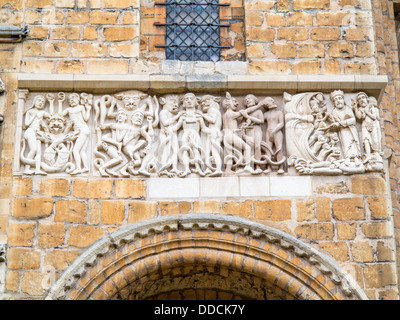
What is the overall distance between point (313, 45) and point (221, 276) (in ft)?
8.76

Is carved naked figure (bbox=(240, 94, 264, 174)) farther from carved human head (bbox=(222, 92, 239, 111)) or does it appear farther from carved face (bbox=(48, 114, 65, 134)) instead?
carved face (bbox=(48, 114, 65, 134))

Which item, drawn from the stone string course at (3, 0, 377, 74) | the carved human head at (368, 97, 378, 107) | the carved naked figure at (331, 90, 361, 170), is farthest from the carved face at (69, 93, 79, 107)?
the carved human head at (368, 97, 378, 107)

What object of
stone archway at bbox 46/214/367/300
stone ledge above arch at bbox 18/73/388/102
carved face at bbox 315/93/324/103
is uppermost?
stone ledge above arch at bbox 18/73/388/102

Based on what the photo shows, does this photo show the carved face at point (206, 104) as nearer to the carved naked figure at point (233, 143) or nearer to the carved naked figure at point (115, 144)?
the carved naked figure at point (233, 143)

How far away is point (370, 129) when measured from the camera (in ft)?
32.0

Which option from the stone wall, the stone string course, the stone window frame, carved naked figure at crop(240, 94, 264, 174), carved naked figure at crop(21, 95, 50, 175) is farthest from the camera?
the stone window frame

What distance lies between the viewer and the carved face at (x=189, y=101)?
9875 millimetres

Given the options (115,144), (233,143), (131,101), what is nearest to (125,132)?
(115,144)

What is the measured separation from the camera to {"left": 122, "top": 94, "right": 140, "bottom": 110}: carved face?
988 centimetres

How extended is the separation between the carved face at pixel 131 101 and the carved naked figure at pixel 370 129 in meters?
2.26

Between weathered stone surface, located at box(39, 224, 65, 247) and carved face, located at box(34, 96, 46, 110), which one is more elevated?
carved face, located at box(34, 96, 46, 110)

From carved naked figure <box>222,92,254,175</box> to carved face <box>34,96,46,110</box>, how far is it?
6.15 feet
